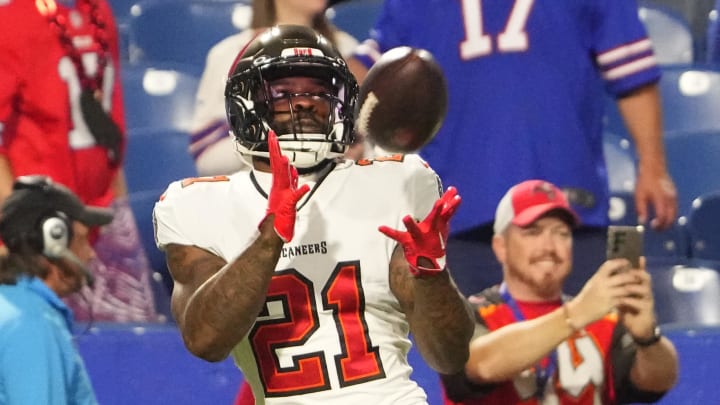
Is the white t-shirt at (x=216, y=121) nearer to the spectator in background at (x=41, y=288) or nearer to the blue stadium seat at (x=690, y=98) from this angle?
the spectator in background at (x=41, y=288)

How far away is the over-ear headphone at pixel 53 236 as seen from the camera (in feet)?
11.3

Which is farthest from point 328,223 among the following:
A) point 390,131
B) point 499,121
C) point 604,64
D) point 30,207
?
point 604,64

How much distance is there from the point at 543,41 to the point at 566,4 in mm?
114

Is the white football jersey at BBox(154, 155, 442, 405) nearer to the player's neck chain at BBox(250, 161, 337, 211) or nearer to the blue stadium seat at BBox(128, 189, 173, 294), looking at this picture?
the player's neck chain at BBox(250, 161, 337, 211)

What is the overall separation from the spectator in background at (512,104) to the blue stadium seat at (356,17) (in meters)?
2.20

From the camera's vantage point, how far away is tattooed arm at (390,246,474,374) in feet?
7.98

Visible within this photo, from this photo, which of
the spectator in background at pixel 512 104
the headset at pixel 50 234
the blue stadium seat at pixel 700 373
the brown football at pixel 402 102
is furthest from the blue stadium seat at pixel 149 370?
the blue stadium seat at pixel 700 373

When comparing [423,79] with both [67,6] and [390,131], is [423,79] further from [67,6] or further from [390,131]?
[67,6]

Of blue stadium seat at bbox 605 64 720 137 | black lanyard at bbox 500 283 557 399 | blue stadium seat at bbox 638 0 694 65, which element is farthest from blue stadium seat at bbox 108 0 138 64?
black lanyard at bbox 500 283 557 399

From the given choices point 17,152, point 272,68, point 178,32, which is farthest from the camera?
point 178,32

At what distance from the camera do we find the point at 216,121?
404cm

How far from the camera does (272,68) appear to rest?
2.57 meters

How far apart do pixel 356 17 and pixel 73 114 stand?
2.24 metres

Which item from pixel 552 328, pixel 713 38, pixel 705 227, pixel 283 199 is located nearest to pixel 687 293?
pixel 705 227
